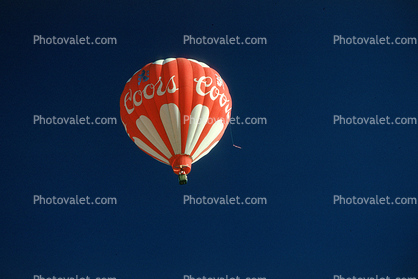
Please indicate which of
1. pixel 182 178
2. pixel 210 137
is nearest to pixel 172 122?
pixel 210 137

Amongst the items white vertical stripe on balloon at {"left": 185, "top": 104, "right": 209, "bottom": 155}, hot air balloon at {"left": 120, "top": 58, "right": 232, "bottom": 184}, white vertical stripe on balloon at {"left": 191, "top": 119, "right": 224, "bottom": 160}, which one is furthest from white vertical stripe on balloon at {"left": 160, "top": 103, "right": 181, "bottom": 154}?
white vertical stripe on balloon at {"left": 191, "top": 119, "right": 224, "bottom": 160}

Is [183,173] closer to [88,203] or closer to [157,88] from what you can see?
[157,88]

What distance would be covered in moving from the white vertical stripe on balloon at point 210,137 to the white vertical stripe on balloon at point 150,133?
0.52 m

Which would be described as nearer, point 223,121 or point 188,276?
point 223,121

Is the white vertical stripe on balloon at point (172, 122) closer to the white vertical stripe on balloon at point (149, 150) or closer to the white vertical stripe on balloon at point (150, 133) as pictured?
the white vertical stripe on balloon at point (150, 133)

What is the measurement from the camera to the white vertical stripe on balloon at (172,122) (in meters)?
7.71

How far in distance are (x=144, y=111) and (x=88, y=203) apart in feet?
8.45

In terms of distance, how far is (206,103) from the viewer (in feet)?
25.9

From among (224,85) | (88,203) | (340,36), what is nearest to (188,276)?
(88,203)

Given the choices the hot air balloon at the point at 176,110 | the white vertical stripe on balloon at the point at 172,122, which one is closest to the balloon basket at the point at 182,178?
the hot air balloon at the point at 176,110

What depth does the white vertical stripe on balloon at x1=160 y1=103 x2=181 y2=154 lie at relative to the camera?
7711mm

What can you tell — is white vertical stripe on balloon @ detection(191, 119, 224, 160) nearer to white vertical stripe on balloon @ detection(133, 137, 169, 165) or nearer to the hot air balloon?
the hot air balloon

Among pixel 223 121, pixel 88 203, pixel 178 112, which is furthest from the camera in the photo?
pixel 88 203

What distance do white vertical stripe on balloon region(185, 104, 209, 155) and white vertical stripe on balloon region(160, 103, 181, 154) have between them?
0.18 metres
